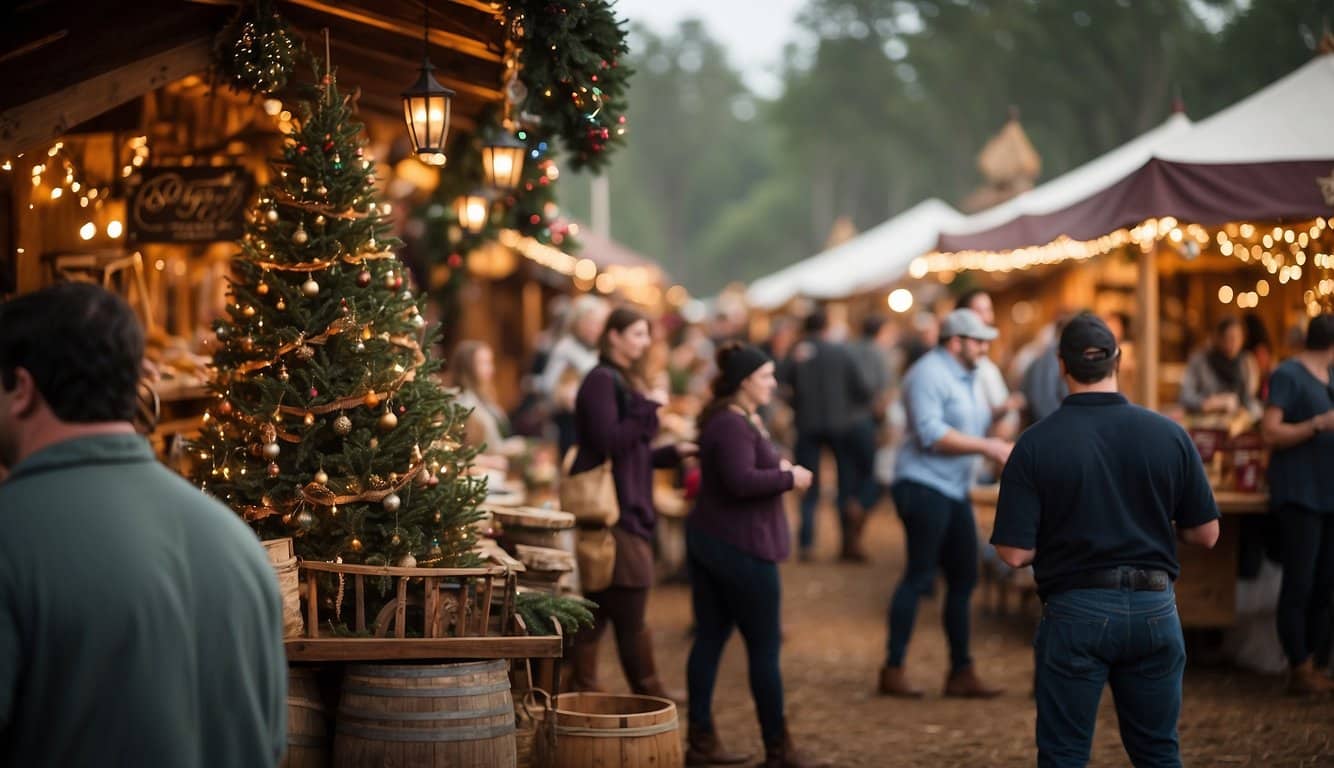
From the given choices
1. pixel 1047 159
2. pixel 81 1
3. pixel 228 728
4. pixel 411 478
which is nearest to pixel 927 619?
pixel 411 478

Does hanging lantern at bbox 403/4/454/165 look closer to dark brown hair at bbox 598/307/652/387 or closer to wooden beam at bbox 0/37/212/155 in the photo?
wooden beam at bbox 0/37/212/155

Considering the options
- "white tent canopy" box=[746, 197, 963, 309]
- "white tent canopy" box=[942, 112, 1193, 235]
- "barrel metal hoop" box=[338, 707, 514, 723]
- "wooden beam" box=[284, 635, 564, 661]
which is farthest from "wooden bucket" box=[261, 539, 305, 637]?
"white tent canopy" box=[746, 197, 963, 309]

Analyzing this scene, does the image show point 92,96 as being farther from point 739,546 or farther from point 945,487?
point 945,487

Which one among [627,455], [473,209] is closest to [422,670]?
[627,455]

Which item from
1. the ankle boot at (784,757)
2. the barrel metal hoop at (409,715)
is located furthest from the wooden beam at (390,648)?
the ankle boot at (784,757)

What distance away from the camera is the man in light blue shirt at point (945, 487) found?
25.9 ft

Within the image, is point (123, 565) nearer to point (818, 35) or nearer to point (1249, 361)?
point (1249, 361)

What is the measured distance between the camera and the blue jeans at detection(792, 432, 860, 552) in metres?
13.5

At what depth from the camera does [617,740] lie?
5406mm

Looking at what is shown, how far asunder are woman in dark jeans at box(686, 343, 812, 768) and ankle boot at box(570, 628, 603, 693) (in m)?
0.72

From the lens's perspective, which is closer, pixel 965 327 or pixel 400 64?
pixel 400 64

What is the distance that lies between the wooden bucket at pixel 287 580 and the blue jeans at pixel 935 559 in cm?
383

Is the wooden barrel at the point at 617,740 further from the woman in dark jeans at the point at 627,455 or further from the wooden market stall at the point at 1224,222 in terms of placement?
the wooden market stall at the point at 1224,222

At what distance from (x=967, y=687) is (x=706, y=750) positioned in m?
2.01
